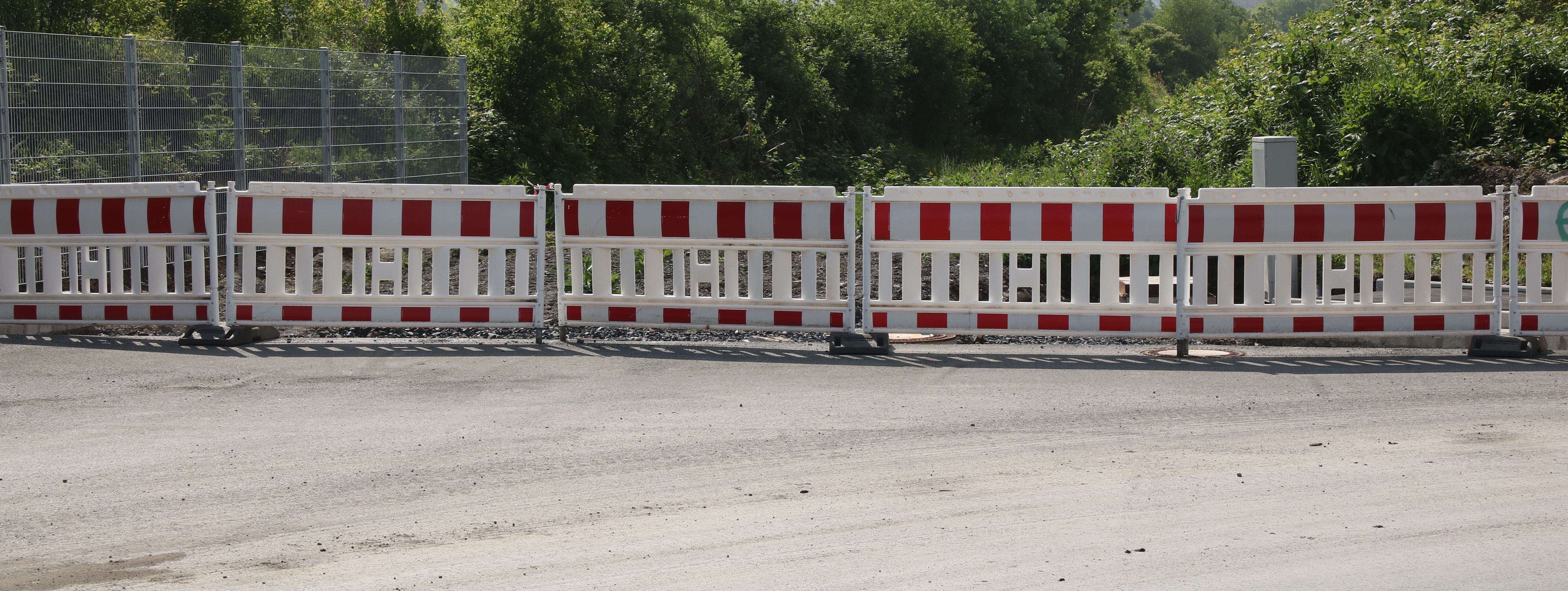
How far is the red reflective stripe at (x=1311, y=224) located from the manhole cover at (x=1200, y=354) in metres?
0.91

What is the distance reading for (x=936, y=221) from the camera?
31.6 ft

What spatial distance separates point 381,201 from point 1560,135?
14507 millimetres

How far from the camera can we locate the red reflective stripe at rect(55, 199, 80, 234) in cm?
1030

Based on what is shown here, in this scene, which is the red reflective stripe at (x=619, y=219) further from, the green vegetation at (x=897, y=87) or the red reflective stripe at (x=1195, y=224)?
the green vegetation at (x=897, y=87)

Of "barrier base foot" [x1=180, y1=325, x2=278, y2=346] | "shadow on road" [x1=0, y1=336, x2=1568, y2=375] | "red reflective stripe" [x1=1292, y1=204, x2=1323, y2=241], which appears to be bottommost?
"shadow on road" [x1=0, y1=336, x2=1568, y2=375]

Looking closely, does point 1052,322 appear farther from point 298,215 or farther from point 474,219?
point 298,215

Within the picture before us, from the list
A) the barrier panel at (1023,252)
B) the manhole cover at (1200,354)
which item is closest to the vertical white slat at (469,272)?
the barrier panel at (1023,252)

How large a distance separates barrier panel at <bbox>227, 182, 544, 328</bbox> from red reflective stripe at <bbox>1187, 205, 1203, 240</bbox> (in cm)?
455

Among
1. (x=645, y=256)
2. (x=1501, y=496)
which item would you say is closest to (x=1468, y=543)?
(x=1501, y=496)

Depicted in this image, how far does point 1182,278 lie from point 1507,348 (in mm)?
2244

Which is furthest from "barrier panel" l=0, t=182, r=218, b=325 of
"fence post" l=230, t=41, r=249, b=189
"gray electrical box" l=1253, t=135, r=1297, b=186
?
"gray electrical box" l=1253, t=135, r=1297, b=186

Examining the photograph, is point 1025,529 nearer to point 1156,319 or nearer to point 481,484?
point 481,484

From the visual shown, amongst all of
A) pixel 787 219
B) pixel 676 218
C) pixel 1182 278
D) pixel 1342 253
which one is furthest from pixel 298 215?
pixel 1342 253

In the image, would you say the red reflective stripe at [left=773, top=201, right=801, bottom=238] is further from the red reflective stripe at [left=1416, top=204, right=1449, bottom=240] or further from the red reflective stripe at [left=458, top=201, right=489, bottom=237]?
the red reflective stripe at [left=1416, top=204, right=1449, bottom=240]
